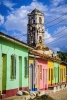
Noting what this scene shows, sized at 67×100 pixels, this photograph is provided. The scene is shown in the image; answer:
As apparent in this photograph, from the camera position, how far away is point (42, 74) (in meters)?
32.3

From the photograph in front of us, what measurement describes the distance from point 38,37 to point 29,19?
491cm

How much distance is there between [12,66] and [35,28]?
6239 cm

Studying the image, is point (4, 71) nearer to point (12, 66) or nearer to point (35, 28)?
point (12, 66)

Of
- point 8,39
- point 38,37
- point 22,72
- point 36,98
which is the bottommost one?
point 36,98

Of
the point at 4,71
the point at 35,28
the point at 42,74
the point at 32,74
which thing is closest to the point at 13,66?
the point at 4,71

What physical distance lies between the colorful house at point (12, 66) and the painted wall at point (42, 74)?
239 inches

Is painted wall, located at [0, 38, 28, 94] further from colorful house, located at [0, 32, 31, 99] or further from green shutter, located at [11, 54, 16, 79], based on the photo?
green shutter, located at [11, 54, 16, 79]

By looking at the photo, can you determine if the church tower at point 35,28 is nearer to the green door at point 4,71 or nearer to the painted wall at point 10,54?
the painted wall at point 10,54

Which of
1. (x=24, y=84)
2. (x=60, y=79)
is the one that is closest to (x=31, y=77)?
(x=24, y=84)

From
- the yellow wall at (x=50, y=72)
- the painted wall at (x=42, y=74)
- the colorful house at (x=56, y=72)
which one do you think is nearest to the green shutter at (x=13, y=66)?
the painted wall at (x=42, y=74)

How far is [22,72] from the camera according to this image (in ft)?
78.1

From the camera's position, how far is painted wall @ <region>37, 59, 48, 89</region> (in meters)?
30.8

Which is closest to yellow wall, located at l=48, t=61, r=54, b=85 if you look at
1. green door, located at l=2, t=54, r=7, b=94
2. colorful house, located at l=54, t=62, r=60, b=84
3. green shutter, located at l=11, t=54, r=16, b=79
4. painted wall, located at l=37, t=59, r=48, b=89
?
colorful house, located at l=54, t=62, r=60, b=84

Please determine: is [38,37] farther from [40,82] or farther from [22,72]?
[22,72]
